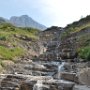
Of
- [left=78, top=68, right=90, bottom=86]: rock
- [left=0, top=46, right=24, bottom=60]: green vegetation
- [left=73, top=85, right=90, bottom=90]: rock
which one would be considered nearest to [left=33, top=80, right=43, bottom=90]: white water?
[left=73, top=85, right=90, bottom=90]: rock

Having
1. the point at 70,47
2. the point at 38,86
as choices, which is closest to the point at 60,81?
the point at 38,86

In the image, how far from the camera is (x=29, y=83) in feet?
92.8

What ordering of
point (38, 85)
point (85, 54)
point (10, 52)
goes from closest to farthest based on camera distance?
1. point (38, 85)
2. point (85, 54)
3. point (10, 52)

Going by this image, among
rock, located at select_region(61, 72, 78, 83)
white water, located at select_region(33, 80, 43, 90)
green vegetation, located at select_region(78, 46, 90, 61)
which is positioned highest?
green vegetation, located at select_region(78, 46, 90, 61)

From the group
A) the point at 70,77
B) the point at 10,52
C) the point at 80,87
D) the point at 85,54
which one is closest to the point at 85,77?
the point at 80,87

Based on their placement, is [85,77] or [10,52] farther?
[10,52]

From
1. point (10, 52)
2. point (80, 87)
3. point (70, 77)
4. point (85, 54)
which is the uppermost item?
point (10, 52)

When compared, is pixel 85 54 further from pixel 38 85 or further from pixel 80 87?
pixel 80 87

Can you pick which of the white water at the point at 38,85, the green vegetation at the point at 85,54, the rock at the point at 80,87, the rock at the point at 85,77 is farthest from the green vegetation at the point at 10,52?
the rock at the point at 80,87

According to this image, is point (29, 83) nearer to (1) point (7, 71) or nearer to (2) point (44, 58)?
(1) point (7, 71)

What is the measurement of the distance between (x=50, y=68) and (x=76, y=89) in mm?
13389

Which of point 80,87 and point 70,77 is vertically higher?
point 70,77

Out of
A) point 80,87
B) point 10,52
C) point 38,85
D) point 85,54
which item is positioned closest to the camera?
point 80,87

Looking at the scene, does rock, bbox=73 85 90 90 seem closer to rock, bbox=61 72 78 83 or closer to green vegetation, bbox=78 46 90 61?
rock, bbox=61 72 78 83
